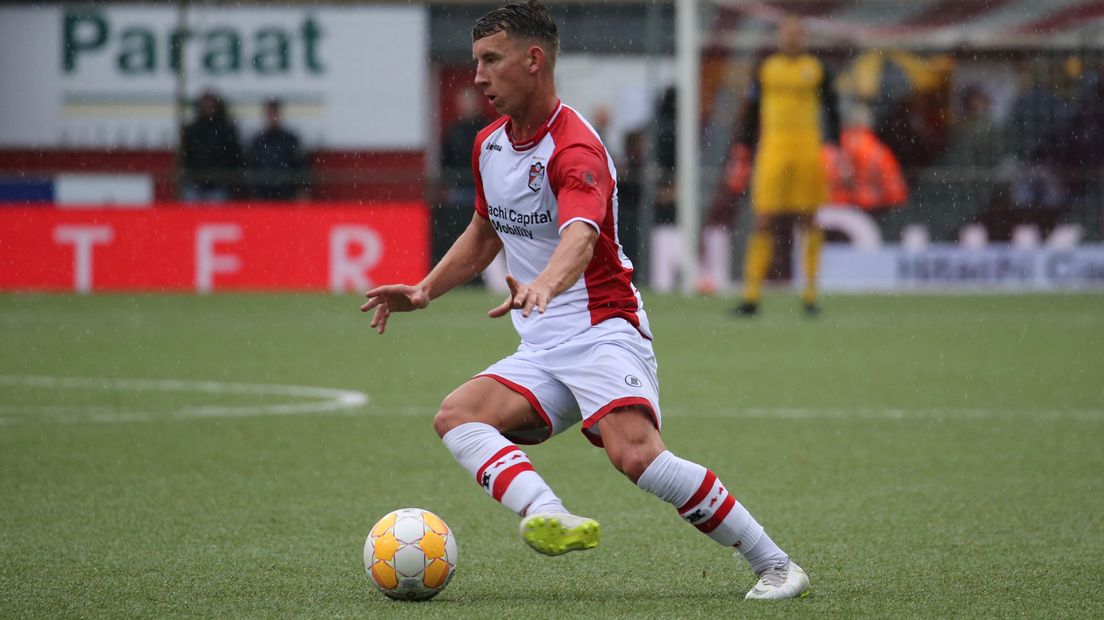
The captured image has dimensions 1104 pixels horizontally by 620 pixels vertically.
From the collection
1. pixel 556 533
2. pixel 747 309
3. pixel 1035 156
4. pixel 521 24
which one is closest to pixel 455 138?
pixel 747 309

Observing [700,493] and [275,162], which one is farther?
[275,162]

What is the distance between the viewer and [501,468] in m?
4.49

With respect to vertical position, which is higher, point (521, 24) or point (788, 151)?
point (521, 24)

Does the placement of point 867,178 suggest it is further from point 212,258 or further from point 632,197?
point 212,258

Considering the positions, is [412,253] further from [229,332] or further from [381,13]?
[381,13]

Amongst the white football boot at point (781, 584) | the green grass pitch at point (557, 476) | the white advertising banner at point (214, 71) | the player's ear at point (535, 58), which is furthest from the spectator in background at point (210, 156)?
the white football boot at point (781, 584)

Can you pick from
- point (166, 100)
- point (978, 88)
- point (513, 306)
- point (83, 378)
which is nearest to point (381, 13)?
point (166, 100)

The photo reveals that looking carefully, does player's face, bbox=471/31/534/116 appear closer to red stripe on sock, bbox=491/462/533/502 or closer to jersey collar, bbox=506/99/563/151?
jersey collar, bbox=506/99/563/151

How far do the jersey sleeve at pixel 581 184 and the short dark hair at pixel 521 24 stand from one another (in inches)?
11.8

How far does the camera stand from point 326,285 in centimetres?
1736

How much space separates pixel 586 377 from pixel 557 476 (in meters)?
2.31

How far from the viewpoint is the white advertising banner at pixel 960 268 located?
58.9ft

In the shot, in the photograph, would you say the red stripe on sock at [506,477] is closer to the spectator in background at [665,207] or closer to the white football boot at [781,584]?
the white football boot at [781,584]

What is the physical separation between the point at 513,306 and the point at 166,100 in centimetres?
1943
